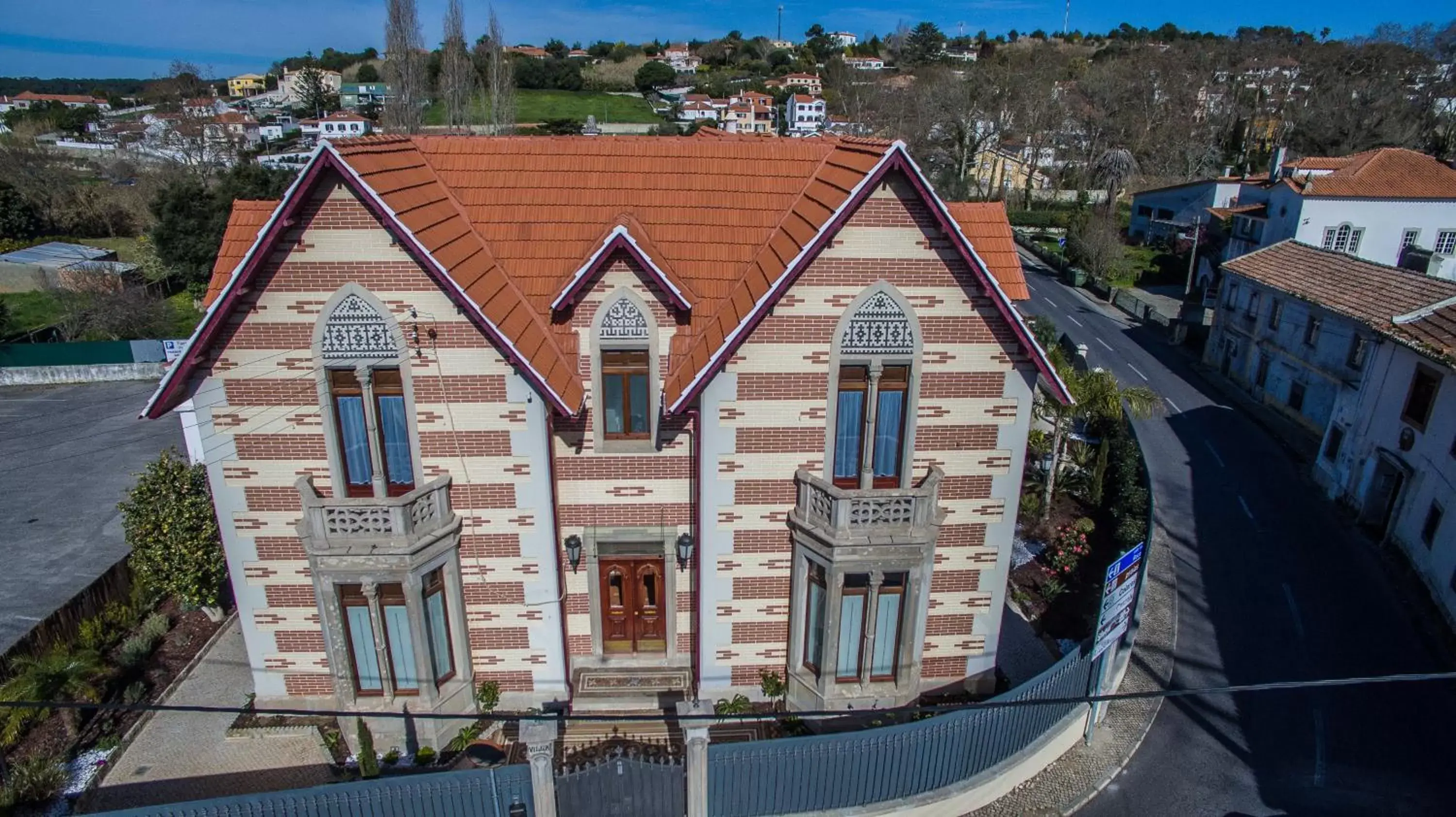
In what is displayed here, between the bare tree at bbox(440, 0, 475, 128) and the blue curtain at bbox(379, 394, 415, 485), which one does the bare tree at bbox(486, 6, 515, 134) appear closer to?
the bare tree at bbox(440, 0, 475, 128)

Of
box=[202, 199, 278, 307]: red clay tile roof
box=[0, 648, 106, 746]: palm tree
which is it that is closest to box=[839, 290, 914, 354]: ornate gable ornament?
box=[202, 199, 278, 307]: red clay tile roof

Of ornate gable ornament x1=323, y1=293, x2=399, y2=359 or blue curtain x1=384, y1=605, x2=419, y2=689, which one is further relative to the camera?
blue curtain x1=384, y1=605, x2=419, y2=689

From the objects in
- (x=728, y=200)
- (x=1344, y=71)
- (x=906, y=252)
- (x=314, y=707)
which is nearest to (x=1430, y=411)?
(x=906, y=252)

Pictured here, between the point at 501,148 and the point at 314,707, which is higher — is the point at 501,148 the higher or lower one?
the higher one

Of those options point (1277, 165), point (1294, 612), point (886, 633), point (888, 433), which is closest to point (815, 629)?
point (886, 633)

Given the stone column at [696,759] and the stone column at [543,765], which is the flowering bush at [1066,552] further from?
the stone column at [543,765]

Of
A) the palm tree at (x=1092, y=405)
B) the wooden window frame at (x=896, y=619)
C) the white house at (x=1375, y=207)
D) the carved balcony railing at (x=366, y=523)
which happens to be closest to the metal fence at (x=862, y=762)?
the wooden window frame at (x=896, y=619)

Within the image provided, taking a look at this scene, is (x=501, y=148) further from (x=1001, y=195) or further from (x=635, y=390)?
(x=1001, y=195)
